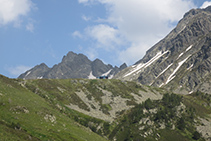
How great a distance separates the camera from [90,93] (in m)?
181

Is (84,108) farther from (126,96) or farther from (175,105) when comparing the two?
(175,105)

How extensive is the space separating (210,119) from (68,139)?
148 meters

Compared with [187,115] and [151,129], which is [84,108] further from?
[187,115]

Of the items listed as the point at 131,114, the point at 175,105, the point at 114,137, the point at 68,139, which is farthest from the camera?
the point at 175,105

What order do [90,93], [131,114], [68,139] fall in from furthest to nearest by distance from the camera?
[90,93], [131,114], [68,139]

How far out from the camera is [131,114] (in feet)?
472

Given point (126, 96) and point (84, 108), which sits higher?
point (126, 96)

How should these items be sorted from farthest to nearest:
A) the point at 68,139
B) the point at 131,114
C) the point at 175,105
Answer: the point at 175,105 → the point at 131,114 → the point at 68,139

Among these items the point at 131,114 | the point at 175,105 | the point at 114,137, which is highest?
the point at 175,105

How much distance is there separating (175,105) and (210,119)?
30.7 m

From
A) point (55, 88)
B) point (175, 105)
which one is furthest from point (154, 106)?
point (55, 88)

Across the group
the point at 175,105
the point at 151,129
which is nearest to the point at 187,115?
the point at 175,105

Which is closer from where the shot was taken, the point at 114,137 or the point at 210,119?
the point at 114,137

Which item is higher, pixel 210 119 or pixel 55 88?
pixel 55 88
